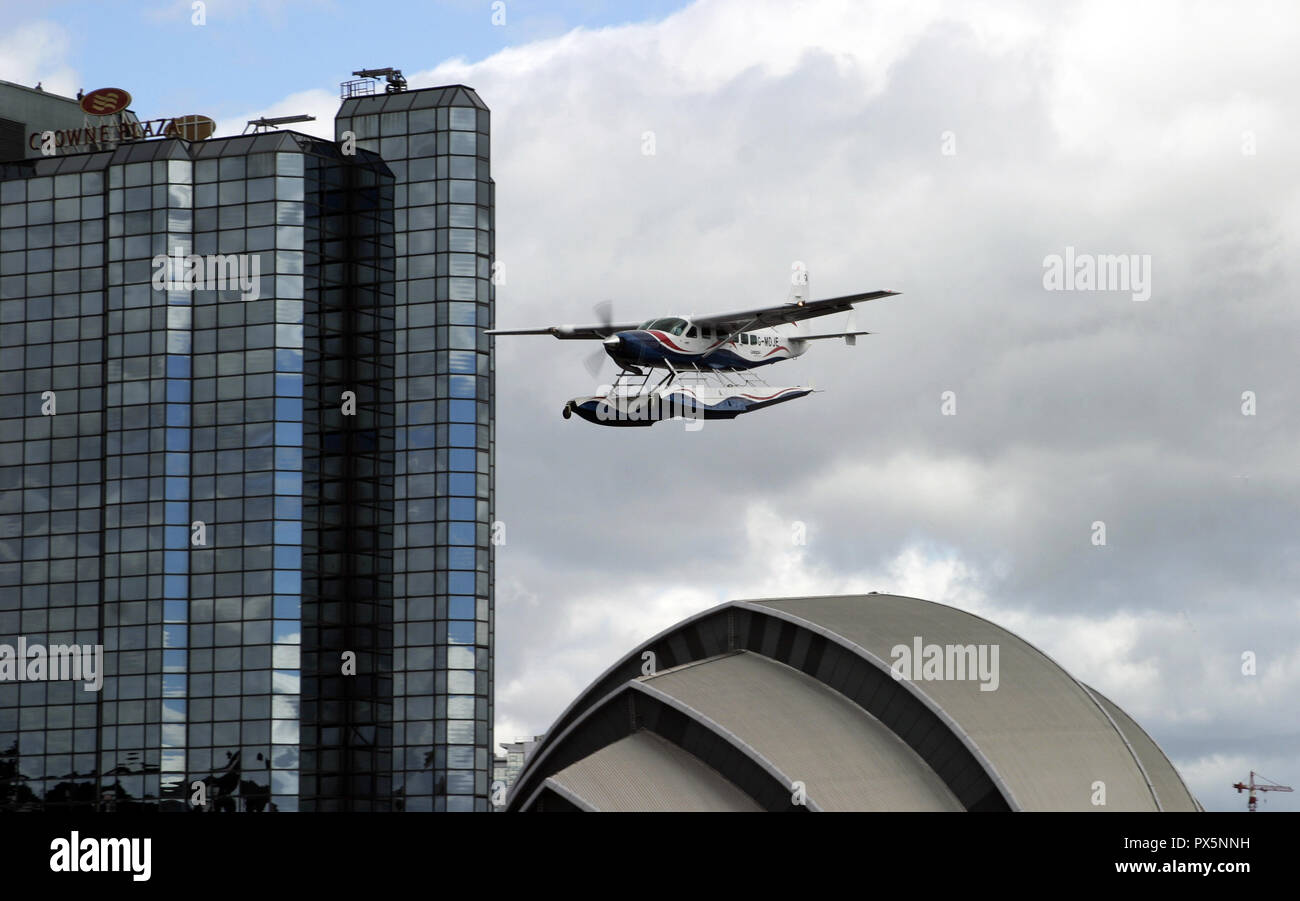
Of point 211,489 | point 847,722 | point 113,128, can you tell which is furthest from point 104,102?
point 847,722

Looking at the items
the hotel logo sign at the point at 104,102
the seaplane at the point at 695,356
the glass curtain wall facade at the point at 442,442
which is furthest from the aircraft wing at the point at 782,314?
the hotel logo sign at the point at 104,102

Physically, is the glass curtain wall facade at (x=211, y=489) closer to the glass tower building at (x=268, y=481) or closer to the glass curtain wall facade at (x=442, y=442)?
the glass tower building at (x=268, y=481)

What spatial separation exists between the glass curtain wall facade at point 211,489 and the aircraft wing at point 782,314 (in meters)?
57.8

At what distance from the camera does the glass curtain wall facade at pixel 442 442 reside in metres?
131

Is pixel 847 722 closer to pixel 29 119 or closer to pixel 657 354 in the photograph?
pixel 657 354

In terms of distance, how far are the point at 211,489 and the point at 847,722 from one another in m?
52.4

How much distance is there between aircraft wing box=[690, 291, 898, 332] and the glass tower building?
53.3 m

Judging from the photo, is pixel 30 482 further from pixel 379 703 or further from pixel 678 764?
pixel 678 764

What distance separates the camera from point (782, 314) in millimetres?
82688

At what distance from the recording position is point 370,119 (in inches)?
5458

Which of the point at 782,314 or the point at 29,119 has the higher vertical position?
the point at 29,119

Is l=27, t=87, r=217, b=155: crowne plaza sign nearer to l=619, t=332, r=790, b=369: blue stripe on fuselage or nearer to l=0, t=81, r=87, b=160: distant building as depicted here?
l=0, t=81, r=87, b=160: distant building
